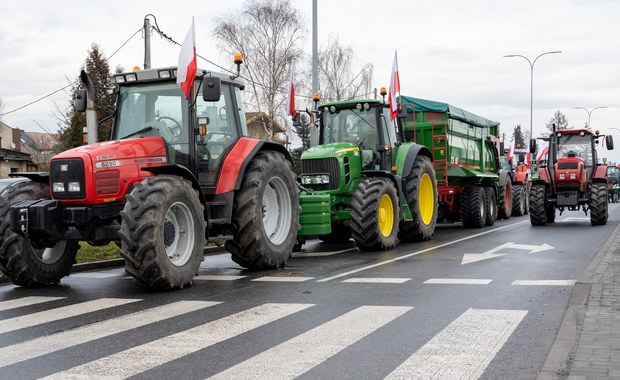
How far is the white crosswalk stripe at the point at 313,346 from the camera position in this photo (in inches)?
200

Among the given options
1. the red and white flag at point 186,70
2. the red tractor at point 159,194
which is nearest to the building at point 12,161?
the red tractor at point 159,194

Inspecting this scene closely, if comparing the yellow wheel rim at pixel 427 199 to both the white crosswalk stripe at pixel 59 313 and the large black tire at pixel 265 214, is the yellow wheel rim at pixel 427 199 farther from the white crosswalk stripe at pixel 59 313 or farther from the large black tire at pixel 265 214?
the white crosswalk stripe at pixel 59 313

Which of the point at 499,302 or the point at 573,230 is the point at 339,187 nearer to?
the point at 499,302

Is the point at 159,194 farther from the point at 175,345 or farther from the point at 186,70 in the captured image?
the point at 175,345

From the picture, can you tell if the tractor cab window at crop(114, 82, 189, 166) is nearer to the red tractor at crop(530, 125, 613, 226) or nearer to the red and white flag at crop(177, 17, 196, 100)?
the red and white flag at crop(177, 17, 196, 100)

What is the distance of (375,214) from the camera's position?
1302 cm

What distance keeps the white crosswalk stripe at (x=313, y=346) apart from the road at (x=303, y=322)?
14 millimetres

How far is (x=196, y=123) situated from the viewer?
9867 mm

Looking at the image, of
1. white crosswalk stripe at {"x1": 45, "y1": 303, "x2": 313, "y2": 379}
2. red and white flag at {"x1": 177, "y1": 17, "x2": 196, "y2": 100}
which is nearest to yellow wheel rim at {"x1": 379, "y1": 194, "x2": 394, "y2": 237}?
red and white flag at {"x1": 177, "y1": 17, "x2": 196, "y2": 100}

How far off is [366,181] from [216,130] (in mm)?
4023

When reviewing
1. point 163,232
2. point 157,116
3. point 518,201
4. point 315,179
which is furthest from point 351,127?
point 518,201

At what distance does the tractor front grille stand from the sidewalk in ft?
18.9

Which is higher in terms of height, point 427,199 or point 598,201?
point 427,199

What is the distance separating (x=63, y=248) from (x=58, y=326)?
130 inches
